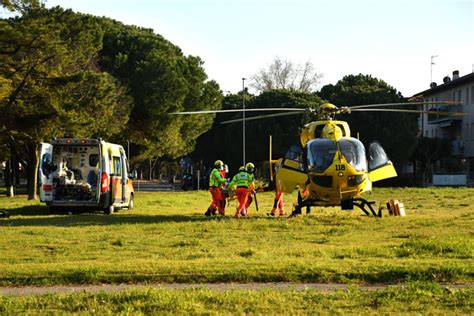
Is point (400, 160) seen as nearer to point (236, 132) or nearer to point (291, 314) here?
point (236, 132)

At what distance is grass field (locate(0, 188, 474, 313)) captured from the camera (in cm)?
1101

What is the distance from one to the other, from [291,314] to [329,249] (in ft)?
20.8

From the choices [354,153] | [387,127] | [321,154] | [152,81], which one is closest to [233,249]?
[321,154]

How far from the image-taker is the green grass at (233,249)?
36.5 ft

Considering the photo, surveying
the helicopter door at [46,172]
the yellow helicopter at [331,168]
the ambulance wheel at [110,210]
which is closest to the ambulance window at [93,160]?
the ambulance wheel at [110,210]

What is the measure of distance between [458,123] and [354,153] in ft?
180

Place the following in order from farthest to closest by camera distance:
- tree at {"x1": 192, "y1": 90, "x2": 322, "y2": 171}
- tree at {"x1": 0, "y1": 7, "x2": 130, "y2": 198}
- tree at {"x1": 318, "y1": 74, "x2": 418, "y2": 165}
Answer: tree at {"x1": 192, "y1": 90, "x2": 322, "y2": 171}
tree at {"x1": 318, "y1": 74, "x2": 418, "y2": 165}
tree at {"x1": 0, "y1": 7, "x2": 130, "y2": 198}

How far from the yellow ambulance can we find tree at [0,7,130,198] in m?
6.24

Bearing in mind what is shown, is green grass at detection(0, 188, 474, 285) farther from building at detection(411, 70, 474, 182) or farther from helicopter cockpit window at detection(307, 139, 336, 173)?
building at detection(411, 70, 474, 182)

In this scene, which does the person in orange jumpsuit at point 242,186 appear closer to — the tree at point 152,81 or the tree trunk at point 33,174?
the tree trunk at point 33,174

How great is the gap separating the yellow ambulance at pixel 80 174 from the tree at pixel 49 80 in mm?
6242

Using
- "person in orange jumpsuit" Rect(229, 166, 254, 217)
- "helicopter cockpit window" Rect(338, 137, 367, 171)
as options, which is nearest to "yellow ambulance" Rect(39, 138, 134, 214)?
"person in orange jumpsuit" Rect(229, 166, 254, 217)

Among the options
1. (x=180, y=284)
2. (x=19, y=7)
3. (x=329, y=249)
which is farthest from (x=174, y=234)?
(x=19, y=7)

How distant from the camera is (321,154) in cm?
2202
